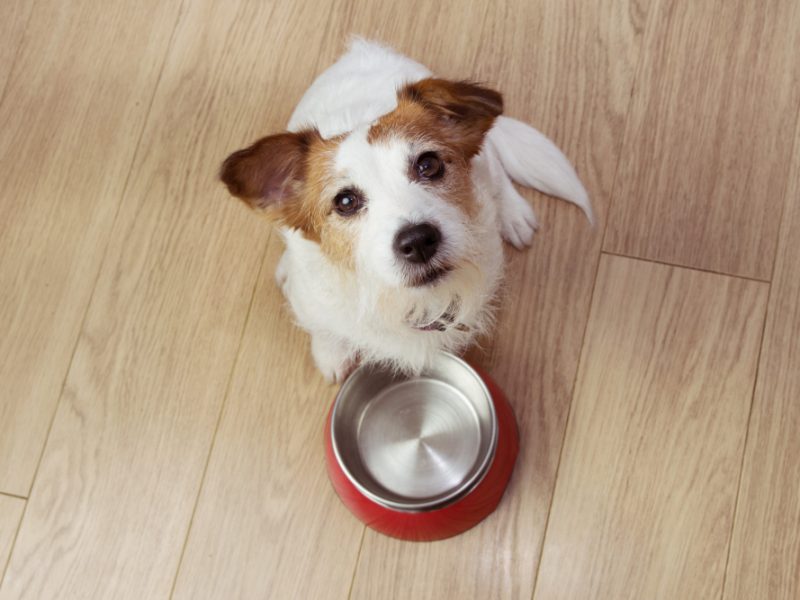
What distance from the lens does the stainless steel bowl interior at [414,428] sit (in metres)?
1.65

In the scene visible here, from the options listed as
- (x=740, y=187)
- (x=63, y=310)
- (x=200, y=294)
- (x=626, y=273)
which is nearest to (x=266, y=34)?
(x=200, y=294)

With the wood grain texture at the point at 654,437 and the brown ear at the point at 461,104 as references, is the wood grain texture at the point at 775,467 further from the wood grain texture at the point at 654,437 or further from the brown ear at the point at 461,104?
the brown ear at the point at 461,104

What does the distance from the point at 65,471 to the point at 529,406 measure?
103cm

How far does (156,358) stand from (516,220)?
0.86 metres

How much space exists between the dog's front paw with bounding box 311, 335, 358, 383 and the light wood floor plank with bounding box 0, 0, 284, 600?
0.21m

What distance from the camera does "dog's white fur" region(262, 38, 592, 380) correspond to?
131 cm

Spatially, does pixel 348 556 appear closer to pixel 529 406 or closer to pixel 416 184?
pixel 529 406

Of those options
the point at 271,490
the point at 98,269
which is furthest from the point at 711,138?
the point at 98,269

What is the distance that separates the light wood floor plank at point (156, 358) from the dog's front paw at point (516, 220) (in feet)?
1.84

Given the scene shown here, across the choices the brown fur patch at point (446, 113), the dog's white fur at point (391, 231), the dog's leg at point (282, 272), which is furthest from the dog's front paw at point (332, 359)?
the brown fur patch at point (446, 113)

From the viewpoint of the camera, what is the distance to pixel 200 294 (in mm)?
1858

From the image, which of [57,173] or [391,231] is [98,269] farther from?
[391,231]

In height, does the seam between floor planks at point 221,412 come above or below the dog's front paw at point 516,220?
below

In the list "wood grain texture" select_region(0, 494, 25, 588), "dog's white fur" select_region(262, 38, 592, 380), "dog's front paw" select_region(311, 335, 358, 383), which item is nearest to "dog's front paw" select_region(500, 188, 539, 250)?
"dog's white fur" select_region(262, 38, 592, 380)
